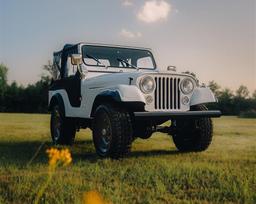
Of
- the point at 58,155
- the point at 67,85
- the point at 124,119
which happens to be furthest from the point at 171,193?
the point at 67,85

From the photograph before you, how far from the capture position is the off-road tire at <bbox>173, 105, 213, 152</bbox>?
6.98 m

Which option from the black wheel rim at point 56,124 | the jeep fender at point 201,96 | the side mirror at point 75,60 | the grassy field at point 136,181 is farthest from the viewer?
the black wheel rim at point 56,124

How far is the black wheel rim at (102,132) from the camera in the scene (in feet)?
19.9

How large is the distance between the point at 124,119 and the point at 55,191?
91.6 inches

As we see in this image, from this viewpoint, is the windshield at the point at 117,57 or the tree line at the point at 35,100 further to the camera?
the tree line at the point at 35,100

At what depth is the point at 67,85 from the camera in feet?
26.3

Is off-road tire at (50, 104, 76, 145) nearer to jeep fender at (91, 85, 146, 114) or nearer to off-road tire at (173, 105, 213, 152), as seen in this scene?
off-road tire at (173, 105, 213, 152)

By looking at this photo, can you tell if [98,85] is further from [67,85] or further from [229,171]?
[229,171]

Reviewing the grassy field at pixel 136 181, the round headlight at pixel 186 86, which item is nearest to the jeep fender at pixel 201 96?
the round headlight at pixel 186 86

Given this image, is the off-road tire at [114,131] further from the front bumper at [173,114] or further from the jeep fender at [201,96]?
the jeep fender at [201,96]

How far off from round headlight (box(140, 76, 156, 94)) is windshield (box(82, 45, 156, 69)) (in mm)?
1710

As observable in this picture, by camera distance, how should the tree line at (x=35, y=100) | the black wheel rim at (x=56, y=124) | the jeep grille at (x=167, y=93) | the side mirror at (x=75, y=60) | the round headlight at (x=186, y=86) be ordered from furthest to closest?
1. the tree line at (x=35, y=100)
2. the black wheel rim at (x=56, y=124)
3. the side mirror at (x=75, y=60)
4. the round headlight at (x=186, y=86)
5. the jeep grille at (x=167, y=93)

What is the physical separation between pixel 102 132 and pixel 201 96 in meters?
1.68

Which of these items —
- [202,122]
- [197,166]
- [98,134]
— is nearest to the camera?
[197,166]
